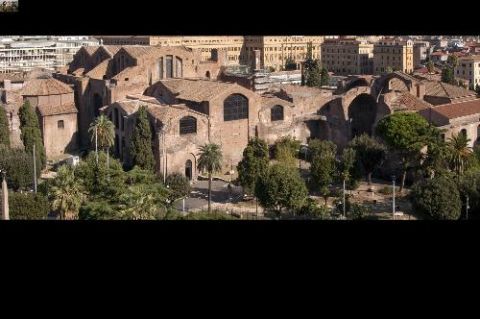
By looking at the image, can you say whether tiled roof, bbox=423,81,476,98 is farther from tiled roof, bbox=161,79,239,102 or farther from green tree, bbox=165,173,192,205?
green tree, bbox=165,173,192,205

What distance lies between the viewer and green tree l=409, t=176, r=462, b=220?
11445 mm

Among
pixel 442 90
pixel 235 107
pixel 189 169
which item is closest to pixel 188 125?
pixel 189 169

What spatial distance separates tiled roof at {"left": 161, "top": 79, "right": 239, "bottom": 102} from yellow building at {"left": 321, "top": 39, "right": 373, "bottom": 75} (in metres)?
20.6

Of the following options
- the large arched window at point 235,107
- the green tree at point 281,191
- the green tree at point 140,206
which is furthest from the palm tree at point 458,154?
the green tree at point 140,206

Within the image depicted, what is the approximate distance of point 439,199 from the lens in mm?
11461

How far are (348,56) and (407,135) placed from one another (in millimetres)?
23892

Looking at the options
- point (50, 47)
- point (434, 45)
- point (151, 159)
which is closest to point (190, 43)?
point (50, 47)

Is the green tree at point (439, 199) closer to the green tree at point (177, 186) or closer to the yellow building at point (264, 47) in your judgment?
the green tree at point (177, 186)

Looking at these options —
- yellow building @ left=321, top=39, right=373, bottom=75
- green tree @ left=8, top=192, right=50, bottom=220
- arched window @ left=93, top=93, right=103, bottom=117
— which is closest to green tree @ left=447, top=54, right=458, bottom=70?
yellow building @ left=321, top=39, right=373, bottom=75

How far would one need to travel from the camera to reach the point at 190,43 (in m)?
38.4

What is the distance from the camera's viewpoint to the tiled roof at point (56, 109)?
59.0 ft

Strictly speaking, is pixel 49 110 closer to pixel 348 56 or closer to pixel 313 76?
pixel 313 76

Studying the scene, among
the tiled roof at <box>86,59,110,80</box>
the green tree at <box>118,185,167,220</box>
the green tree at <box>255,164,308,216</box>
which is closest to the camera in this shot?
the green tree at <box>118,185,167,220</box>

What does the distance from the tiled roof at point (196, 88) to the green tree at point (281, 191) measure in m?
4.82
